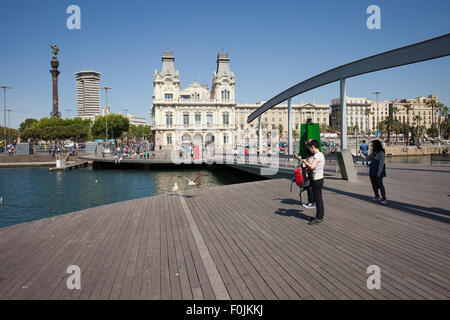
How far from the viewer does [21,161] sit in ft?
148

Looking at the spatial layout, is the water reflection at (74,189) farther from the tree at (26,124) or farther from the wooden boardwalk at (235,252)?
the tree at (26,124)

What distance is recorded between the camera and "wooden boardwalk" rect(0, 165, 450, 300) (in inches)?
162

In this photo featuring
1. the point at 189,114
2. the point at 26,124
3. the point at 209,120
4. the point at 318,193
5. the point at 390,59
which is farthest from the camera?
the point at 26,124

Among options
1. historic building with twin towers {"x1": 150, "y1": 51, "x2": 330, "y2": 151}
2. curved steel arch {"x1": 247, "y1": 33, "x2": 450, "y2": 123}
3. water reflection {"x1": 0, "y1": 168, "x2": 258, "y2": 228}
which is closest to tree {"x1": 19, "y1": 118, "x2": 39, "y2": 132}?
historic building with twin towers {"x1": 150, "y1": 51, "x2": 330, "y2": 151}

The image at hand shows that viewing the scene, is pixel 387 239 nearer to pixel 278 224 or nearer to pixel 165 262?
pixel 278 224

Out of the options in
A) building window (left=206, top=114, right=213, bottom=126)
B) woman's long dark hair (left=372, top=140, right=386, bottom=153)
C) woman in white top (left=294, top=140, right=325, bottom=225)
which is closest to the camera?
woman in white top (left=294, top=140, right=325, bottom=225)

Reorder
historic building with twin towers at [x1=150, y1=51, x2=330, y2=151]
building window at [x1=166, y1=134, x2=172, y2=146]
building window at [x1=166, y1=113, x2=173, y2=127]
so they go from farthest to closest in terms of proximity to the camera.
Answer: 1. building window at [x1=166, y1=134, x2=172, y2=146]
2. building window at [x1=166, y1=113, x2=173, y2=127]
3. historic building with twin towers at [x1=150, y1=51, x2=330, y2=151]

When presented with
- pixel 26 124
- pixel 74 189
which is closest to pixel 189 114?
pixel 74 189

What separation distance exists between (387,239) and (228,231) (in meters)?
3.20

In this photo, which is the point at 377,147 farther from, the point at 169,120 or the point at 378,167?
the point at 169,120

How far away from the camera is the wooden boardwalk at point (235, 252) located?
4121 millimetres

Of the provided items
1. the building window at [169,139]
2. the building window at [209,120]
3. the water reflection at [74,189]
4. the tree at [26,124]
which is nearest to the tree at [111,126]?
the building window at [169,139]

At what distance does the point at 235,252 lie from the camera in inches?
218

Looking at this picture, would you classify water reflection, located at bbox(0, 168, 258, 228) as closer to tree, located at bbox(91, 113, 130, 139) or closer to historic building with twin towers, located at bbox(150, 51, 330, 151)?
historic building with twin towers, located at bbox(150, 51, 330, 151)
